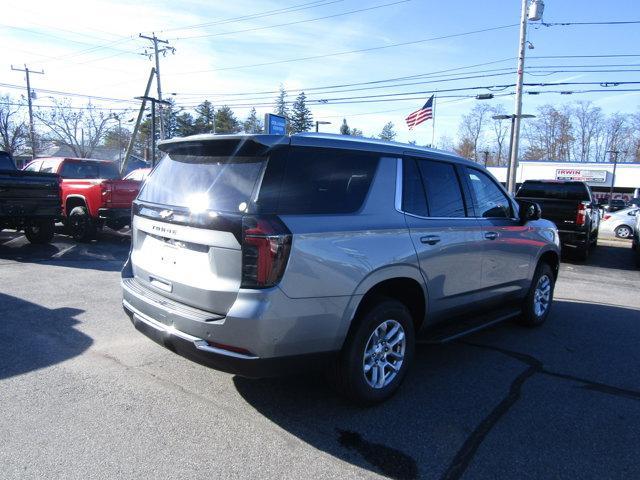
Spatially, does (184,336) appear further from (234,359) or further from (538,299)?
(538,299)

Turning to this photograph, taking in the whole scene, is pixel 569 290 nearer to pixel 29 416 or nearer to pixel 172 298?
pixel 172 298

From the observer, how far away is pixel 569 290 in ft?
28.1

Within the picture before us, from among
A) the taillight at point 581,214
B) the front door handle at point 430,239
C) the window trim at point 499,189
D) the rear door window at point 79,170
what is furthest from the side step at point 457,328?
the rear door window at point 79,170

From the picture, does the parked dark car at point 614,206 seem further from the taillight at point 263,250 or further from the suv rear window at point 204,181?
the taillight at point 263,250

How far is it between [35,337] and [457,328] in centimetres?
410

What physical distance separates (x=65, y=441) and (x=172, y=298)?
1.08 metres

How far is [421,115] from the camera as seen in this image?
20641 millimetres

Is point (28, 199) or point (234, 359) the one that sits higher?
point (28, 199)

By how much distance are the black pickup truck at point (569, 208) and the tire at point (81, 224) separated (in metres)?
10.7

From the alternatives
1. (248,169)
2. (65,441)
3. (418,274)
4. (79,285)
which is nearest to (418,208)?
(418,274)

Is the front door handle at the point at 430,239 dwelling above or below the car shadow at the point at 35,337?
above

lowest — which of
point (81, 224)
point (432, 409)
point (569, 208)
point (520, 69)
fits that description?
point (432, 409)

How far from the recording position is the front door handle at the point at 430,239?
3.91 meters

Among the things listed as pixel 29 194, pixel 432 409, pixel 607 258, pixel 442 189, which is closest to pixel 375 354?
pixel 432 409
